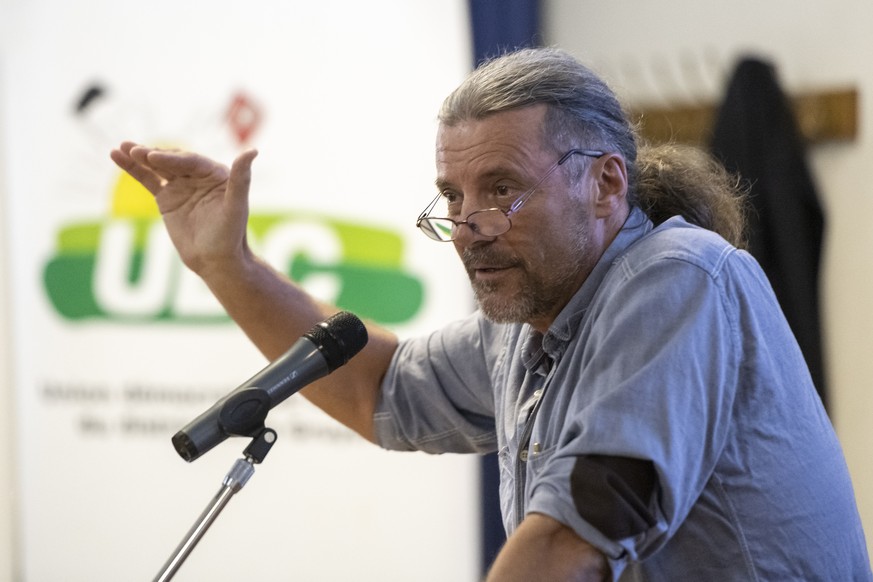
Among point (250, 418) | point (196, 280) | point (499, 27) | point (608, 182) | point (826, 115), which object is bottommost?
point (196, 280)

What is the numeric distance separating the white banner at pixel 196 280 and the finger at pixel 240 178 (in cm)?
102

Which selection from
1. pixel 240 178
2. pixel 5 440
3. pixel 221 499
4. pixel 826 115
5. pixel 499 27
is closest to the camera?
pixel 221 499

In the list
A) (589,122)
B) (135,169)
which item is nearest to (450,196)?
(589,122)

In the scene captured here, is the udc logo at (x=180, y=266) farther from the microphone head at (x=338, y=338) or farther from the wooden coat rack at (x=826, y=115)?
the microphone head at (x=338, y=338)

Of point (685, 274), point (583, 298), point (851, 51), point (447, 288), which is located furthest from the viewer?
point (447, 288)

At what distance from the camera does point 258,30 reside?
112 inches

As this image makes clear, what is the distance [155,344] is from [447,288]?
0.92m

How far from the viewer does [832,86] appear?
245 centimetres

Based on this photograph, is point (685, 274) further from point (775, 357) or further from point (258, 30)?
point (258, 30)

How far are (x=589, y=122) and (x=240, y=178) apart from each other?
598mm

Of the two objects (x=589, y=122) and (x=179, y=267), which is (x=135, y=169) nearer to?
(x=589, y=122)

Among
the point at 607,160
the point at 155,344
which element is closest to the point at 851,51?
the point at 607,160

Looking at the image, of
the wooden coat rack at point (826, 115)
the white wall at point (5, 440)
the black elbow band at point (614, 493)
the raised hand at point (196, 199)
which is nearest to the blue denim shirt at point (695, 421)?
the black elbow band at point (614, 493)

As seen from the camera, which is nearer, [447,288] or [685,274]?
[685,274]
